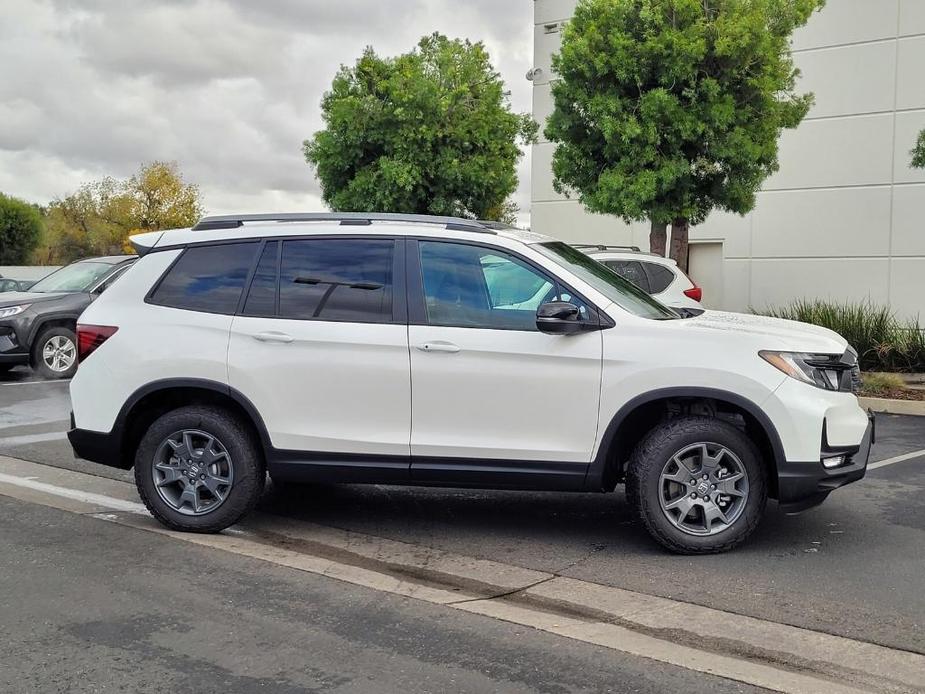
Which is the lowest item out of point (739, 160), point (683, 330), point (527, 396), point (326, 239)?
point (527, 396)

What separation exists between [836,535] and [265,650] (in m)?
3.59

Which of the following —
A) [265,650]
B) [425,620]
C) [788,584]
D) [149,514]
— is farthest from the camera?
[149,514]

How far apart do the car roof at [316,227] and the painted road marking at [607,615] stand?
1838 millimetres

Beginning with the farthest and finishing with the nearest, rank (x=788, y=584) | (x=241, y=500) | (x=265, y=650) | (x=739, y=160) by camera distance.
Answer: (x=739, y=160) < (x=241, y=500) < (x=788, y=584) < (x=265, y=650)

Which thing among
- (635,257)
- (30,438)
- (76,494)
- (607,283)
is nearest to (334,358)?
(607,283)

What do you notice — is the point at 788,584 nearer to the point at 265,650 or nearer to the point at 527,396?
the point at 527,396

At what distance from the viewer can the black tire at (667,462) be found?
5461mm

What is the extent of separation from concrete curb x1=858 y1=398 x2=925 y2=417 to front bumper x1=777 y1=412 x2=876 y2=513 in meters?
6.01

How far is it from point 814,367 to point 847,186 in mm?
13978

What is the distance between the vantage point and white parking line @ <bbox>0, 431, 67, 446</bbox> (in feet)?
29.4

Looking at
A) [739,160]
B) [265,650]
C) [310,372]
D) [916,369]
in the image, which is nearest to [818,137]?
[739,160]

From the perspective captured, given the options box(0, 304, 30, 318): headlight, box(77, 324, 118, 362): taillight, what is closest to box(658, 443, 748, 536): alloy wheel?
box(77, 324, 118, 362): taillight

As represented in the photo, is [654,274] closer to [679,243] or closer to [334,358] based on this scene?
[679,243]

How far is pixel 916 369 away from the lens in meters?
13.4
